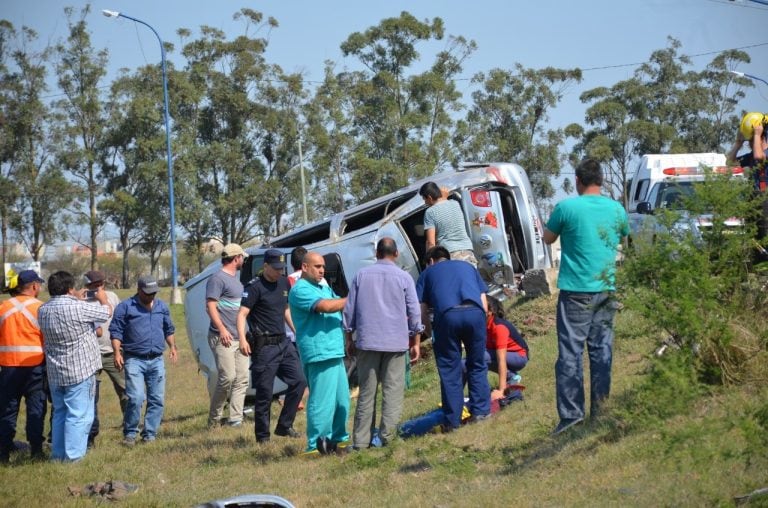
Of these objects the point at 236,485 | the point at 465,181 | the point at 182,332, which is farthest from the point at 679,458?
the point at 182,332

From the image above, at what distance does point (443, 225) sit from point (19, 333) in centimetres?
464

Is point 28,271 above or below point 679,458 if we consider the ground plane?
above

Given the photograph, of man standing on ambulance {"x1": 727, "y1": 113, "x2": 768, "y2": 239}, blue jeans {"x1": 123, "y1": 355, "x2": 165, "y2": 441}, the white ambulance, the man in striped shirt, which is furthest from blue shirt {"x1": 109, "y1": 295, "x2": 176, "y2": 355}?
man standing on ambulance {"x1": 727, "y1": 113, "x2": 768, "y2": 239}

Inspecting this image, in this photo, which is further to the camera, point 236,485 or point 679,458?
point 236,485

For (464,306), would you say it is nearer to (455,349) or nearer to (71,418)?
Answer: (455,349)

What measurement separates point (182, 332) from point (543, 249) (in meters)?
18.7

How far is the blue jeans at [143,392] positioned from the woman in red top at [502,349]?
3.75 m

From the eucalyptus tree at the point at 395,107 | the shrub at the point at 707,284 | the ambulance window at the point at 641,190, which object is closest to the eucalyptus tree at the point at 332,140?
the eucalyptus tree at the point at 395,107

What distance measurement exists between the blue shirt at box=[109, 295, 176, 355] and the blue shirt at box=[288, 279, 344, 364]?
8.83 ft

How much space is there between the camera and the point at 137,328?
35.4 feet

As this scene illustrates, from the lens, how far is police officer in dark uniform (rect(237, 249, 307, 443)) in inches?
383

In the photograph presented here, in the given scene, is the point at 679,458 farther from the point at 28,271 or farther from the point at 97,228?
the point at 97,228

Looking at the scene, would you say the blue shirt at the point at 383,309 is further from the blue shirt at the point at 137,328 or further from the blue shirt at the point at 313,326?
the blue shirt at the point at 137,328

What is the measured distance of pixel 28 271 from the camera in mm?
10086
